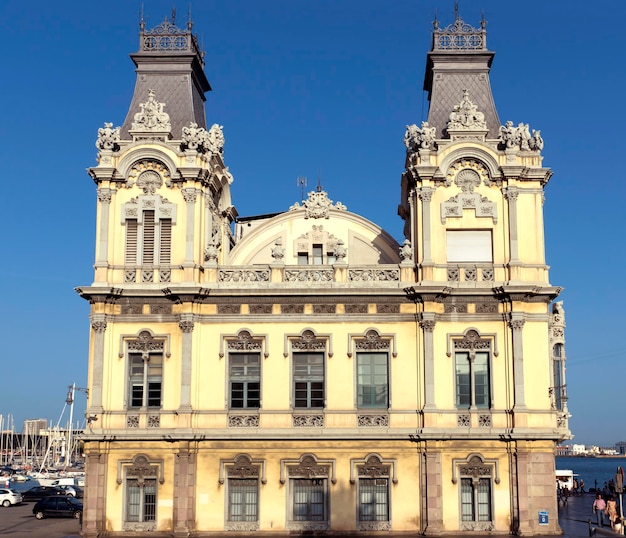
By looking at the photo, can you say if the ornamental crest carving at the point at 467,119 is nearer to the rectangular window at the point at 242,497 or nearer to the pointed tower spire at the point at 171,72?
the pointed tower spire at the point at 171,72

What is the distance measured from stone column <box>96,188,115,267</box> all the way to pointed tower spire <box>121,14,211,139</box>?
3.86 meters

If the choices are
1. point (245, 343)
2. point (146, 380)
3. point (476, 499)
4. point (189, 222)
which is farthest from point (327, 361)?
point (189, 222)

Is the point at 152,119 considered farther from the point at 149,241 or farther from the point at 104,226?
the point at 149,241

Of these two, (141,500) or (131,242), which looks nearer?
(141,500)

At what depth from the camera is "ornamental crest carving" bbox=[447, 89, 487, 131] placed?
37656 millimetres

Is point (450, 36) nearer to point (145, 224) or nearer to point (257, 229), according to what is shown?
point (257, 229)

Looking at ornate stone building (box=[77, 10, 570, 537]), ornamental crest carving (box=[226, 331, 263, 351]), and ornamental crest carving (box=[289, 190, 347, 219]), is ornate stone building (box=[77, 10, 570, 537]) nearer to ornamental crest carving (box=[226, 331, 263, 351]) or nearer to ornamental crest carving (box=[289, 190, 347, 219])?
ornamental crest carving (box=[226, 331, 263, 351])

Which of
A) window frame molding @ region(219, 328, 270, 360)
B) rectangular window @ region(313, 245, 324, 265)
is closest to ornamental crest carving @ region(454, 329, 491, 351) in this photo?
rectangular window @ region(313, 245, 324, 265)

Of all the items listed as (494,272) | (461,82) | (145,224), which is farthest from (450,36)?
(145,224)

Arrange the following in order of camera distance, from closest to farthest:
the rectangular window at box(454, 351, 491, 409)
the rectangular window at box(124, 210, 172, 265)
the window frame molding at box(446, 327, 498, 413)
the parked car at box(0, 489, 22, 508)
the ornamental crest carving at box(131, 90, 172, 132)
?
the rectangular window at box(454, 351, 491, 409), the window frame molding at box(446, 327, 498, 413), the rectangular window at box(124, 210, 172, 265), the ornamental crest carving at box(131, 90, 172, 132), the parked car at box(0, 489, 22, 508)

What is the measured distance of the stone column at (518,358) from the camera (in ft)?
116

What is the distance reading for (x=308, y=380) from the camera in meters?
36.2

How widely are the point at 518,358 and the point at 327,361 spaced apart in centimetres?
775

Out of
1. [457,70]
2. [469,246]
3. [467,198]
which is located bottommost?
[469,246]
